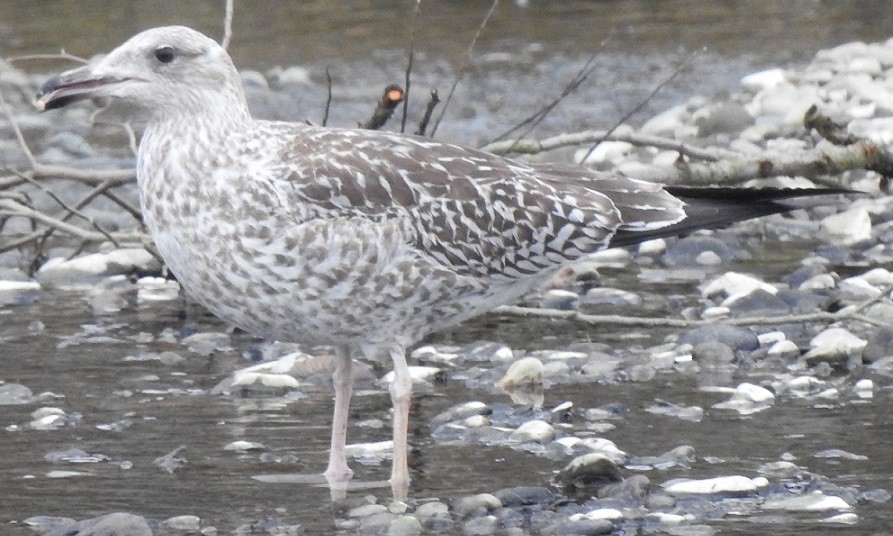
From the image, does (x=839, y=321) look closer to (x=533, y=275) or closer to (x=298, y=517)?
(x=533, y=275)

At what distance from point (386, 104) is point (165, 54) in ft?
7.29

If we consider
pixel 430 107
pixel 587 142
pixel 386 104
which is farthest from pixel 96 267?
pixel 587 142

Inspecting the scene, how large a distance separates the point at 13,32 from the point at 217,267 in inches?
523

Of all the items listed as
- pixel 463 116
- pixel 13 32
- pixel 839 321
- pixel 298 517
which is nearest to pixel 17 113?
pixel 13 32

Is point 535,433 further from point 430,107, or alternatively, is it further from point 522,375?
point 430,107

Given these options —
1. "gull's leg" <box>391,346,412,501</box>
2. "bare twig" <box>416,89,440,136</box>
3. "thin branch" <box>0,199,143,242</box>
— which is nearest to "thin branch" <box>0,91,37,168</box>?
"thin branch" <box>0,199,143,242</box>

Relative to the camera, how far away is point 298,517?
563cm

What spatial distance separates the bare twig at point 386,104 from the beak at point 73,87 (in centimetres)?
228

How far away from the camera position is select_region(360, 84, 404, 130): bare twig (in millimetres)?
8148

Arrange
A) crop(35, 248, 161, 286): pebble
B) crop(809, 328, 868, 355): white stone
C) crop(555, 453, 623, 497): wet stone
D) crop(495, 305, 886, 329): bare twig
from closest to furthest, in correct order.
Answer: crop(555, 453, 623, 497): wet stone
crop(809, 328, 868, 355): white stone
crop(495, 305, 886, 329): bare twig
crop(35, 248, 161, 286): pebble

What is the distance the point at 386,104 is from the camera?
8242 millimetres

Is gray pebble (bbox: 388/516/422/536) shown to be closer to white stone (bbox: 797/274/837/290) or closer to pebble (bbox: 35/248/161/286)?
white stone (bbox: 797/274/837/290)

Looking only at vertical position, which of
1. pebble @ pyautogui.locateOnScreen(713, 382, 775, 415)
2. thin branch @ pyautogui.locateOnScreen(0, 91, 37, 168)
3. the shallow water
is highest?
thin branch @ pyautogui.locateOnScreen(0, 91, 37, 168)

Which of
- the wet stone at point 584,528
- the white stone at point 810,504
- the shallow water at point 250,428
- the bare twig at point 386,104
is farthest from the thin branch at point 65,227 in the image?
the white stone at point 810,504
